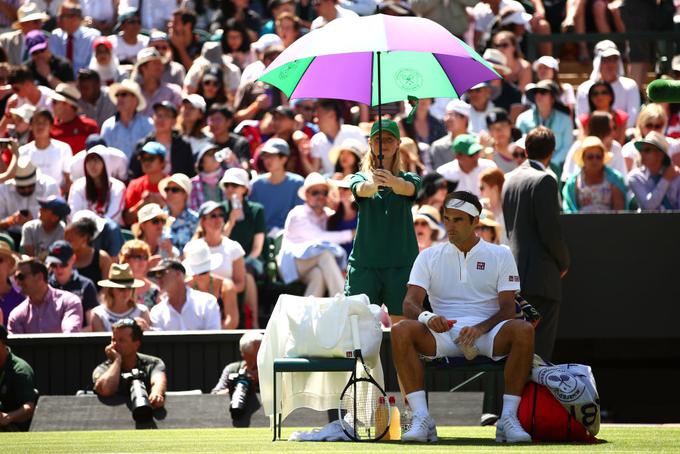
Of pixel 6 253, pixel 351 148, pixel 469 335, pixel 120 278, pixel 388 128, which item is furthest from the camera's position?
pixel 351 148

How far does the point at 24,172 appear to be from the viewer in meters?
14.1

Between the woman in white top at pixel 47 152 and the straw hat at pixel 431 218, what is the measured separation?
150 inches

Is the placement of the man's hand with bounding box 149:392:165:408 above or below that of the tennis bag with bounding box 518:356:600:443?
below

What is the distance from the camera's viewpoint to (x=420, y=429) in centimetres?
743

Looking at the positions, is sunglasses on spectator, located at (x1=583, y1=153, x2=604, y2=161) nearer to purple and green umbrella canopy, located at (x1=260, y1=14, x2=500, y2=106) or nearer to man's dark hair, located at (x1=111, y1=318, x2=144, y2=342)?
purple and green umbrella canopy, located at (x1=260, y1=14, x2=500, y2=106)

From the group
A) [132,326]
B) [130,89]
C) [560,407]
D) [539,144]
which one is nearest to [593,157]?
[539,144]

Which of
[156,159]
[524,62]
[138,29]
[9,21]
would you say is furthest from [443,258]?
[9,21]

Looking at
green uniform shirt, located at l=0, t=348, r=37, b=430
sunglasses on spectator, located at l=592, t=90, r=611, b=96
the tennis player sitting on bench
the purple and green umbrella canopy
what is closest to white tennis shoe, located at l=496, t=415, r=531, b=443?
the tennis player sitting on bench

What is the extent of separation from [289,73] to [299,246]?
13.5 ft

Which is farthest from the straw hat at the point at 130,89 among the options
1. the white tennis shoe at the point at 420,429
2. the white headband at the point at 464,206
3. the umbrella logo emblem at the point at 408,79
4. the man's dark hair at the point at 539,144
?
the white tennis shoe at the point at 420,429

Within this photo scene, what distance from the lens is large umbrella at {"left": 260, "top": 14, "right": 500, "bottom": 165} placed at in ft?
27.5

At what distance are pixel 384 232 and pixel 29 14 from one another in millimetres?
10904

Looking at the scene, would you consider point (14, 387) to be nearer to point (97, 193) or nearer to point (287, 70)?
point (287, 70)

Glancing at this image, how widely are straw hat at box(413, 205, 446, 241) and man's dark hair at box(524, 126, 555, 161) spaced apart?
3.01 meters
